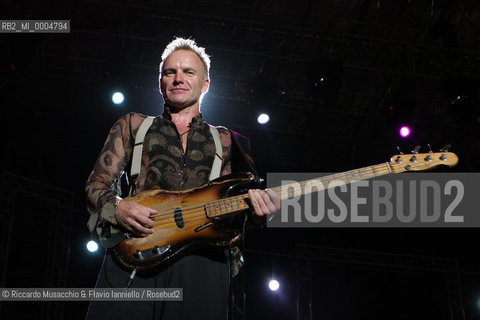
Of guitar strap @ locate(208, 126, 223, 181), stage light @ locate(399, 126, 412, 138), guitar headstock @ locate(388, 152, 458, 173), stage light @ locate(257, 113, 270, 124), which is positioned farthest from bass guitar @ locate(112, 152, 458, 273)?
stage light @ locate(399, 126, 412, 138)

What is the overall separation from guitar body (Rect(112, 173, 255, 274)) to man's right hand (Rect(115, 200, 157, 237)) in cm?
7

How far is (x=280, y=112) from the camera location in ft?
39.2

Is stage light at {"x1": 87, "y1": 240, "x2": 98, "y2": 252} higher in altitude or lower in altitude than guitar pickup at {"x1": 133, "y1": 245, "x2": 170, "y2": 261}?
higher

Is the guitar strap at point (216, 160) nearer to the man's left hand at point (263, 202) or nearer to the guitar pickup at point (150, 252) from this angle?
the man's left hand at point (263, 202)

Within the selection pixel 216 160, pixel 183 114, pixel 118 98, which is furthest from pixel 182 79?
pixel 118 98

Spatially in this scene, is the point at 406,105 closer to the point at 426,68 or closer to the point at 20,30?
the point at 426,68

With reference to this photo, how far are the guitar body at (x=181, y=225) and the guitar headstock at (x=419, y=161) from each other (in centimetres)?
113

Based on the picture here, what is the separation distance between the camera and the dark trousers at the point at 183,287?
241 cm

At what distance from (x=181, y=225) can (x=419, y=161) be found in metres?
1.75

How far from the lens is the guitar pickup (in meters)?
2.51

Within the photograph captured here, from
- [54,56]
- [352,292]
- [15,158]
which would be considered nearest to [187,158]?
[54,56]

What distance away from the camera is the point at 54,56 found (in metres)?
9.77

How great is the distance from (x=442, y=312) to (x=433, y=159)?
436 inches

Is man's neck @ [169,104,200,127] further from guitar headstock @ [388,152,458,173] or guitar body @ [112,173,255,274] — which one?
guitar headstock @ [388,152,458,173]
